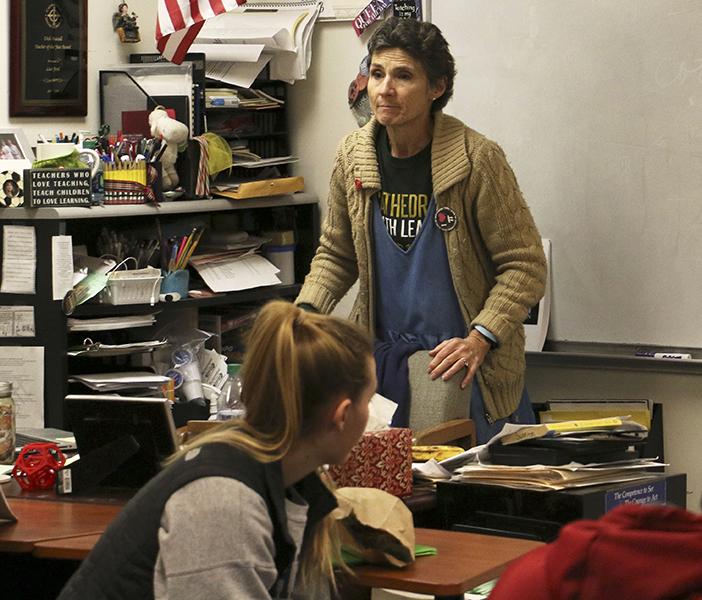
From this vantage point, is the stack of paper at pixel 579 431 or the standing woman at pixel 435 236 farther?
the standing woman at pixel 435 236

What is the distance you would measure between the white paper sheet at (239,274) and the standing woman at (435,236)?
3.12 ft

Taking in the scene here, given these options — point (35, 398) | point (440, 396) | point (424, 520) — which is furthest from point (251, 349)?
point (35, 398)

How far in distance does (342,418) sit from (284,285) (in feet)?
9.68

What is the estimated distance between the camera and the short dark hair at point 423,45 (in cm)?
356

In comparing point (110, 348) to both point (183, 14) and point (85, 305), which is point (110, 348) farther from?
point (183, 14)

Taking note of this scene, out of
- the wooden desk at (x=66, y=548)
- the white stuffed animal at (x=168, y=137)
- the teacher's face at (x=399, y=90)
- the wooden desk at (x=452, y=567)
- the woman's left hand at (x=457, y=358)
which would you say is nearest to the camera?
the wooden desk at (x=452, y=567)

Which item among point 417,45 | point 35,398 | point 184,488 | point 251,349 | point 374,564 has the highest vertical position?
point 417,45

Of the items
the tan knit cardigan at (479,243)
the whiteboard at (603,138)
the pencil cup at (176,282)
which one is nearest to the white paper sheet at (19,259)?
the pencil cup at (176,282)

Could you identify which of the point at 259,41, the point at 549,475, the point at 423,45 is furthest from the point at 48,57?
the point at 549,475

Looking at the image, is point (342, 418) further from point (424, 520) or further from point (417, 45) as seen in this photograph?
point (417, 45)

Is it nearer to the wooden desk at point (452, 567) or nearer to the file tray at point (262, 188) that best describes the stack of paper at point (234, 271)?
the file tray at point (262, 188)

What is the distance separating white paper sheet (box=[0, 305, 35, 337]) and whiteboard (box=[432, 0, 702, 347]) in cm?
156

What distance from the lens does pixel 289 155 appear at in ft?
16.8

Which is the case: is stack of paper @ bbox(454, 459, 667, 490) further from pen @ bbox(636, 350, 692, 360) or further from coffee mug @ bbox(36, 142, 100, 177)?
coffee mug @ bbox(36, 142, 100, 177)
